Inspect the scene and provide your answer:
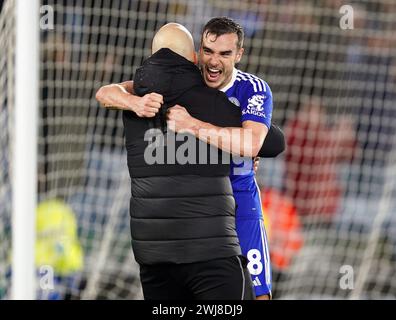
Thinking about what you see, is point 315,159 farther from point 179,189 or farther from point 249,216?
point 179,189

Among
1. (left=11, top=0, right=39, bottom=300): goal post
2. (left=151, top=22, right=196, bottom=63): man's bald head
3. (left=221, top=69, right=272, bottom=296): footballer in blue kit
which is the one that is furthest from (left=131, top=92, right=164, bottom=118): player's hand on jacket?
(left=11, top=0, right=39, bottom=300): goal post

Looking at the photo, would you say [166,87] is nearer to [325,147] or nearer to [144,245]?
[144,245]

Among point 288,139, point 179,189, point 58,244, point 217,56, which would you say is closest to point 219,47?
point 217,56

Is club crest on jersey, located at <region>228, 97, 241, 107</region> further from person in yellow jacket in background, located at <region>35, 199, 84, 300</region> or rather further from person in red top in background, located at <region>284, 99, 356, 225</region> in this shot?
person in red top in background, located at <region>284, 99, 356, 225</region>

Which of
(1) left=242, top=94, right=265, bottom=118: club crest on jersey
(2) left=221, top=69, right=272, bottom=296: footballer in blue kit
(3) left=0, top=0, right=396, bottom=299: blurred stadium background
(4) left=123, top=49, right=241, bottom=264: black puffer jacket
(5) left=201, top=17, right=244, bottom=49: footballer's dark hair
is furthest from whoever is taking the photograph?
(3) left=0, top=0, right=396, bottom=299: blurred stadium background

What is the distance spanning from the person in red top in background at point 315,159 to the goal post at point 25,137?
268 centimetres

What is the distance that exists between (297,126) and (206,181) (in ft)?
10.5

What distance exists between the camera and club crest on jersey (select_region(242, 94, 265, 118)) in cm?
323

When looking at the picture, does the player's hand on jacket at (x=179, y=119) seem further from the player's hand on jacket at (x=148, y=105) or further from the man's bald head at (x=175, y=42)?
the man's bald head at (x=175, y=42)

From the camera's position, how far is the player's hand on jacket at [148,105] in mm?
3123

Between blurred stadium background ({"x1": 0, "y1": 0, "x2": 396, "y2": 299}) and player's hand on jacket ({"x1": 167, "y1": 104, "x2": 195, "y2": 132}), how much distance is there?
8.06 feet

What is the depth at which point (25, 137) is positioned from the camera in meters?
3.82

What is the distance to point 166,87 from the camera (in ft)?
10.4
